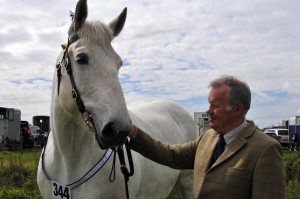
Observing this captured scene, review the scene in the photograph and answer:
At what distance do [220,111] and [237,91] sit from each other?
18cm

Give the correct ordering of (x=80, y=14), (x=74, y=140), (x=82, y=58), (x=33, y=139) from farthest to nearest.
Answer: (x=33, y=139) → (x=74, y=140) → (x=80, y=14) → (x=82, y=58)

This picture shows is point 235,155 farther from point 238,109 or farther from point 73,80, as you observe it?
point 73,80

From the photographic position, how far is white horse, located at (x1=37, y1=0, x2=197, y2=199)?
103 inches

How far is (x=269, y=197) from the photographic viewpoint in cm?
232

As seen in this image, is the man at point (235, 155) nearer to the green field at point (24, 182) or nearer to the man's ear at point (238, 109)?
the man's ear at point (238, 109)

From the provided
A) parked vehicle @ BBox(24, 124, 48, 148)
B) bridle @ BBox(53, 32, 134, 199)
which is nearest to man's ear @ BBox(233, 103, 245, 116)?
bridle @ BBox(53, 32, 134, 199)

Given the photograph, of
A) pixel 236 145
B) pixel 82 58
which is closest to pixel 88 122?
pixel 82 58

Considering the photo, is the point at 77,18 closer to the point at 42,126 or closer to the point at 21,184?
the point at 21,184

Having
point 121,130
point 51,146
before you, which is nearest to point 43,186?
point 51,146

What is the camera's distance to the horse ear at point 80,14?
A: 2904 millimetres

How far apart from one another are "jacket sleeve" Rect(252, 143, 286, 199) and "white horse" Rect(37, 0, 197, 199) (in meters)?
0.88

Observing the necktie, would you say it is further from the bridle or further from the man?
the bridle

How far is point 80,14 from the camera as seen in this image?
2.94 metres

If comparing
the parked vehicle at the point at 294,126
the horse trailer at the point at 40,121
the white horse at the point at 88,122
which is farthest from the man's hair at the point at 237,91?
the horse trailer at the point at 40,121
